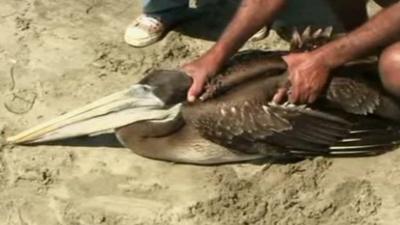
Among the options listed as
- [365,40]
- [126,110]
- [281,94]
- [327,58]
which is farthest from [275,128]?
[126,110]

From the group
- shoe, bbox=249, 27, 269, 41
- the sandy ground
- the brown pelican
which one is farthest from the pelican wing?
shoe, bbox=249, 27, 269, 41

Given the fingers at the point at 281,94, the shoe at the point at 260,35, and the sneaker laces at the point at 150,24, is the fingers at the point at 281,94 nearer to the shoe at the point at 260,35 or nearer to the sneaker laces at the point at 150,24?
the shoe at the point at 260,35

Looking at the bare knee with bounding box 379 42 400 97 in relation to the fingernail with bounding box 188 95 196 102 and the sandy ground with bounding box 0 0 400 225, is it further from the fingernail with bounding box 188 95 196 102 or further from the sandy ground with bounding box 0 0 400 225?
the fingernail with bounding box 188 95 196 102

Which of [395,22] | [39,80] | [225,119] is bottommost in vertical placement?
[39,80]

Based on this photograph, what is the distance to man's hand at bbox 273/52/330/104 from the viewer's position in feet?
13.7

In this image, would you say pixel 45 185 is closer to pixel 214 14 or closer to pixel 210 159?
pixel 210 159

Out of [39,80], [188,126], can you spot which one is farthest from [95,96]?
[188,126]

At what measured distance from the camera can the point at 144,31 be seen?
506cm

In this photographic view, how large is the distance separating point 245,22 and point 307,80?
13.2 inches

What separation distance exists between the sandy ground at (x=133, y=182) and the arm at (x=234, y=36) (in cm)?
39

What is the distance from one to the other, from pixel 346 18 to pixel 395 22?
0.81 metres

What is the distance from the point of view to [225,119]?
418 cm

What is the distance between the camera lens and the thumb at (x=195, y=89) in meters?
4.19

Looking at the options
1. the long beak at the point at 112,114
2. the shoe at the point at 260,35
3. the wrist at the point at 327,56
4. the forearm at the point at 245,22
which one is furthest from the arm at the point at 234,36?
the shoe at the point at 260,35
